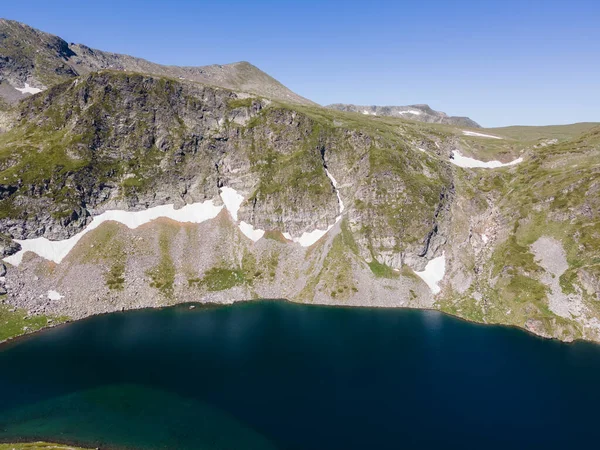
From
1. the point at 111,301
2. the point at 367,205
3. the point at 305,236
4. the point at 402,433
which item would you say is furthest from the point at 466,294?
the point at 111,301

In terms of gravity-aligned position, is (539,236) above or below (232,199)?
below

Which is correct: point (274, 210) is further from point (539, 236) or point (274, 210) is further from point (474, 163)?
point (474, 163)

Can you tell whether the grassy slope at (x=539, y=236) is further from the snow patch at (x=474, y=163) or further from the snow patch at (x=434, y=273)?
the snow patch at (x=474, y=163)

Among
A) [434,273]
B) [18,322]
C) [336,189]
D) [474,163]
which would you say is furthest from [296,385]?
[474,163]

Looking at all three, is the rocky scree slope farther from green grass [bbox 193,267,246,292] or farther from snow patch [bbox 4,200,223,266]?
snow patch [bbox 4,200,223,266]

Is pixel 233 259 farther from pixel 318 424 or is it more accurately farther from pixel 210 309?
pixel 318 424

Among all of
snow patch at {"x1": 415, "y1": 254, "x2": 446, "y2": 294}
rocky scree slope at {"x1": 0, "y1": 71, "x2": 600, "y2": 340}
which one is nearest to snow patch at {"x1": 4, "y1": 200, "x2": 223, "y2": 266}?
rocky scree slope at {"x1": 0, "y1": 71, "x2": 600, "y2": 340}

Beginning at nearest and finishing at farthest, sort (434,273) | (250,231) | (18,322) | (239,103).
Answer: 1. (18,322)
2. (434,273)
3. (250,231)
4. (239,103)
